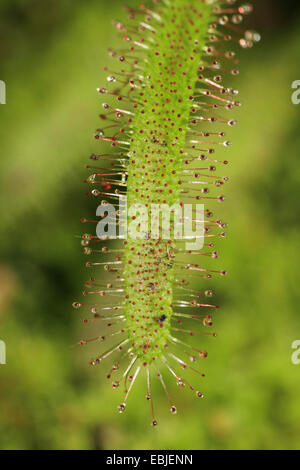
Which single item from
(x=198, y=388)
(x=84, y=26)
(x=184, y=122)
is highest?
(x=84, y=26)

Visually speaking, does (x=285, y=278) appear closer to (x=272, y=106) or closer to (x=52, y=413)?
(x=272, y=106)

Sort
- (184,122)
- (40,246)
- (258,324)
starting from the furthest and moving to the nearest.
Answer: (40,246) → (258,324) → (184,122)

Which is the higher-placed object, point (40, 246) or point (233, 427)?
point (40, 246)

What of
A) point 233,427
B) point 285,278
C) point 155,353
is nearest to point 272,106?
point 285,278

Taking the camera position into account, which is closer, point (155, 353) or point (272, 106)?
point (155, 353)

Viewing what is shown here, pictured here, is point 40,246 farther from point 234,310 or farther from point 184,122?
point 184,122

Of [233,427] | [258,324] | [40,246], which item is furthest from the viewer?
[40,246]

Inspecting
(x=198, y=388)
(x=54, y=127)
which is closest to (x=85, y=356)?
(x=198, y=388)
